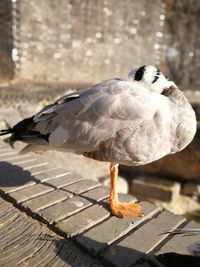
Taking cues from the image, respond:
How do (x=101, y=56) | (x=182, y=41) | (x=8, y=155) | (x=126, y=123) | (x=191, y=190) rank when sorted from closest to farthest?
1. (x=126, y=123)
2. (x=8, y=155)
3. (x=191, y=190)
4. (x=101, y=56)
5. (x=182, y=41)

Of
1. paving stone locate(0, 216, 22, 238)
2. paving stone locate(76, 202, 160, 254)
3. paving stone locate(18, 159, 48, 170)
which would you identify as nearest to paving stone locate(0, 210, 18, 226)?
paving stone locate(0, 216, 22, 238)

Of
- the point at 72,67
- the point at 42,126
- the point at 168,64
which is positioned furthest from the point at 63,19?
the point at 42,126

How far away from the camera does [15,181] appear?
2.24 m

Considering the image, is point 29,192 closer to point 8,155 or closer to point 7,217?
point 7,217

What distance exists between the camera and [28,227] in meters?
1.70

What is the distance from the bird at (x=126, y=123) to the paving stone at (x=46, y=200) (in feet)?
0.99

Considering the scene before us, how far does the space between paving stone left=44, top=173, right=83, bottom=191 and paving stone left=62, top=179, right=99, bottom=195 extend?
42 mm

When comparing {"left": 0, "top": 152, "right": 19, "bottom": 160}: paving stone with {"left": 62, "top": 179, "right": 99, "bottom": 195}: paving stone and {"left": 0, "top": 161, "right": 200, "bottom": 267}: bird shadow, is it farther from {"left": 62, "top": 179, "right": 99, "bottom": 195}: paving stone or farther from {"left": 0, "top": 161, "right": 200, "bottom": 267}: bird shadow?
{"left": 0, "top": 161, "right": 200, "bottom": 267}: bird shadow

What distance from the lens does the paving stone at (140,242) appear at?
1.48m

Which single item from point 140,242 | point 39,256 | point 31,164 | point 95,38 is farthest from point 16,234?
point 95,38

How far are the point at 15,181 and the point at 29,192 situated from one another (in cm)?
22

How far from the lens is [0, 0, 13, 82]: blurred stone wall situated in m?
5.80

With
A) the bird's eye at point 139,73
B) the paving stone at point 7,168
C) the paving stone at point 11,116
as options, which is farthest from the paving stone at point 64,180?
the paving stone at point 11,116

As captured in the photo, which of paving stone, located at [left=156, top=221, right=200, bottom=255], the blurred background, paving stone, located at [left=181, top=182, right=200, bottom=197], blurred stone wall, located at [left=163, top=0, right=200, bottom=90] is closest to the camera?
paving stone, located at [left=156, top=221, right=200, bottom=255]
